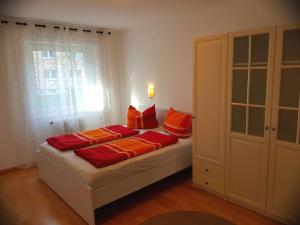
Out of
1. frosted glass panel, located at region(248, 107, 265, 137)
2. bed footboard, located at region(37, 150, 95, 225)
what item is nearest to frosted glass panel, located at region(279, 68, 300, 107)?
frosted glass panel, located at region(248, 107, 265, 137)

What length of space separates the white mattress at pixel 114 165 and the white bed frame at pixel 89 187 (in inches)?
2.0

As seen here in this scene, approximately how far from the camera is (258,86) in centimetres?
223

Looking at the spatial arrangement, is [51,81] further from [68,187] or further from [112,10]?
[68,187]

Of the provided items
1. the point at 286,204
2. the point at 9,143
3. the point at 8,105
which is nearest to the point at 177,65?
the point at 286,204

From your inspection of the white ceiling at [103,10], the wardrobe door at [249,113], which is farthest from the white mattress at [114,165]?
the white ceiling at [103,10]

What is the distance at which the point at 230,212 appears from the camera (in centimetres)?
239

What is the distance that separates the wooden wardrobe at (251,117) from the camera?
2.04m

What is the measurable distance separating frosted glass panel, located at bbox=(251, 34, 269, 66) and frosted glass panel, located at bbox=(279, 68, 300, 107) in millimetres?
222

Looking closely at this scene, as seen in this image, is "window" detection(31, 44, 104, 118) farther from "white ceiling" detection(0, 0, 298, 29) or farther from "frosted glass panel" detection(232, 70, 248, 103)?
"frosted glass panel" detection(232, 70, 248, 103)

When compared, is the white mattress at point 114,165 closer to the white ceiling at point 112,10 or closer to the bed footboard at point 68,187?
the bed footboard at point 68,187

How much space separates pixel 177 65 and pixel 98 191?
7.57ft

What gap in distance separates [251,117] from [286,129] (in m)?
0.33

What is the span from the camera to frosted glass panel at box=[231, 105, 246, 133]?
2367mm

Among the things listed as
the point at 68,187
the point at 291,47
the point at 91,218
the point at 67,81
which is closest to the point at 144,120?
the point at 67,81
